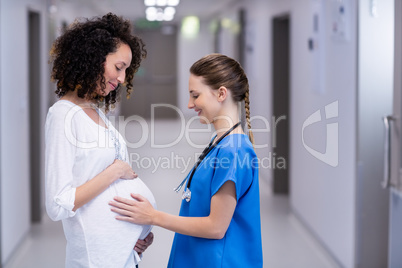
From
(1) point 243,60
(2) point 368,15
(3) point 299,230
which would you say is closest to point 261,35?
(1) point 243,60

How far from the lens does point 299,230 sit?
5.01 m

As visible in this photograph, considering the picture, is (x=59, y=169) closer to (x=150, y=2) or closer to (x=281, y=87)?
(x=281, y=87)

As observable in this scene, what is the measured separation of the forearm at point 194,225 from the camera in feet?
5.16

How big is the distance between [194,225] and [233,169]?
8.6 inches

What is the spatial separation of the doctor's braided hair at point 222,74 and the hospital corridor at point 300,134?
1.04ft

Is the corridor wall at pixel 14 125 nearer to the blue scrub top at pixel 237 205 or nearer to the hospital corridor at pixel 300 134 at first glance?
the hospital corridor at pixel 300 134

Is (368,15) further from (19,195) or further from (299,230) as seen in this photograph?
(19,195)

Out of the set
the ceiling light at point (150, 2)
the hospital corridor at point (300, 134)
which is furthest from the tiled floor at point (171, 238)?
the ceiling light at point (150, 2)

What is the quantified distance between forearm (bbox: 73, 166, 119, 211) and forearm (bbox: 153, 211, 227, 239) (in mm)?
184

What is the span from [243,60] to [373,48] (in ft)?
19.0

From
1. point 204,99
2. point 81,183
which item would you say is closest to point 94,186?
point 81,183

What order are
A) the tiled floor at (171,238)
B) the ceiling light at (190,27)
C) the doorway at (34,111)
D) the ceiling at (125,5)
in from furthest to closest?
the ceiling light at (190,27)
the ceiling at (125,5)
the doorway at (34,111)
the tiled floor at (171,238)

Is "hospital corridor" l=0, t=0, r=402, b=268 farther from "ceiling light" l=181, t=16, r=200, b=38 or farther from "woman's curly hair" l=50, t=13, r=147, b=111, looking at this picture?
"ceiling light" l=181, t=16, r=200, b=38

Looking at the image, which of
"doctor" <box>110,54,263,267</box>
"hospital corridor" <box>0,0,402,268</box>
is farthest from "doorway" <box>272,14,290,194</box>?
"doctor" <box>110,54,263,267</box>
